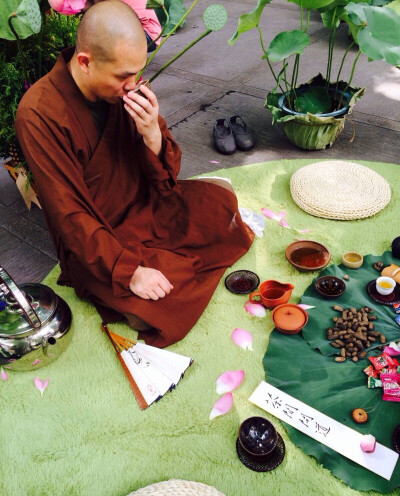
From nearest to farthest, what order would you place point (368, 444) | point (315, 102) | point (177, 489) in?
point (177, 489)
point (368, 444)
point (315, 102)

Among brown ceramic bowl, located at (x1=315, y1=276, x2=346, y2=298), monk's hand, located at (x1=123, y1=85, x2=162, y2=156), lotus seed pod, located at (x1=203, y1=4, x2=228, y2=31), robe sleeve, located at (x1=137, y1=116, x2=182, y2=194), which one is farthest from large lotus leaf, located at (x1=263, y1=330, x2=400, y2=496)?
lotus seed pod, located at (x1=203, y1=4, x2=228, y2=31)

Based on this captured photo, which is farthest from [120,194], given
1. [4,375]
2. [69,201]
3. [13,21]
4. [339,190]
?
[339,190]

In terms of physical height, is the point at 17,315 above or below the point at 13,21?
below

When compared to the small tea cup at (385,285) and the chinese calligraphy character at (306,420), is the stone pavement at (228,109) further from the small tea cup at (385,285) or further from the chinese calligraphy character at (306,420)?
the chinese calligraphy character at (306,420)

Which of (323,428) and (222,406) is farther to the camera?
(222,406)

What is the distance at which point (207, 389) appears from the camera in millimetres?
1723

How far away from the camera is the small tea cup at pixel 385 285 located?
75.3 inches

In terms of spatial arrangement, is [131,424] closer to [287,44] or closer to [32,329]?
[32,329]

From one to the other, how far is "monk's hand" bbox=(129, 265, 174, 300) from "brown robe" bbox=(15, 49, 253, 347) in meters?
0.03

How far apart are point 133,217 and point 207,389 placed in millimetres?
843

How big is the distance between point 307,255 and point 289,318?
42 centimetres

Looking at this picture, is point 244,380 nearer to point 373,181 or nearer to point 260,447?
point 260,447

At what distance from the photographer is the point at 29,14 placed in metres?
1.61

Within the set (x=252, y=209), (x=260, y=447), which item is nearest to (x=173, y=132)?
(x=252, y=209)
